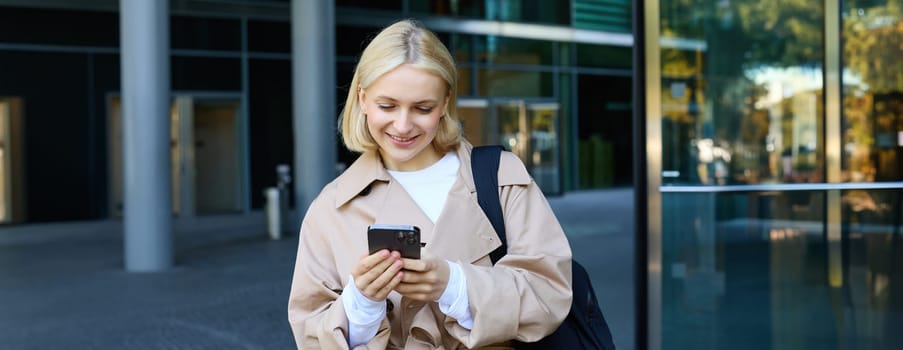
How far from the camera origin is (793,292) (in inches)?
227

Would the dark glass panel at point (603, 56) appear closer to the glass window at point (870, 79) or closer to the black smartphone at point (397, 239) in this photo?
the glass window at point (870, 79)

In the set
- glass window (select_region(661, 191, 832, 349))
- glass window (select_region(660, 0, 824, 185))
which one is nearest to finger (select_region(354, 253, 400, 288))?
glass window (select_region(661, 191, 832, 349))

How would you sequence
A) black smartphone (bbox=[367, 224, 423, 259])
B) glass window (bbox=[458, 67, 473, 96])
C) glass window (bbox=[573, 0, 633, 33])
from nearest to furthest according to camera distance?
black smartphone (bbox=[367, 224, 423, 259]) < glass window (bbox=[458, 67, 473, 96]) < glass window (bbox=[573, 0, 633, 33])

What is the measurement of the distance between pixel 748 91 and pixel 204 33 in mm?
13926

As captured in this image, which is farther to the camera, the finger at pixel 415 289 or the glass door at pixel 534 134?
the glass door at pixel 534 134

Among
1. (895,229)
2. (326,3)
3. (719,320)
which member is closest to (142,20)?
(326,3)

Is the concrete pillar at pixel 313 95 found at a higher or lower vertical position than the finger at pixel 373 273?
higher

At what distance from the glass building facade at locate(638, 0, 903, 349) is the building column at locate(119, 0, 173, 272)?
21.8 feet

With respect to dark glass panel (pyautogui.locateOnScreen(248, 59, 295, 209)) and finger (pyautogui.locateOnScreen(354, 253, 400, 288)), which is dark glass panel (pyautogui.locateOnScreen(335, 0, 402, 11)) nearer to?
dark glass panel (pyautogui.locateOnScreen(248, 59, 295, 209))

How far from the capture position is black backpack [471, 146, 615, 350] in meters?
1.89

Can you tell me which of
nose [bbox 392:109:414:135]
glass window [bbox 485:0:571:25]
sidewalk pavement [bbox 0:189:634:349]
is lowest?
sidewalk pavement [bbox 0:189:634:349]

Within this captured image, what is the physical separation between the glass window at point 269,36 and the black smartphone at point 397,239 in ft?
57.4

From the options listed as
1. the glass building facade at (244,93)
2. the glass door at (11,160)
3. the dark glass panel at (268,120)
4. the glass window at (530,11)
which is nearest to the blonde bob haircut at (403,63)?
the glass building facade at (244,93)

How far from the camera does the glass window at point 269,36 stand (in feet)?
60.5
